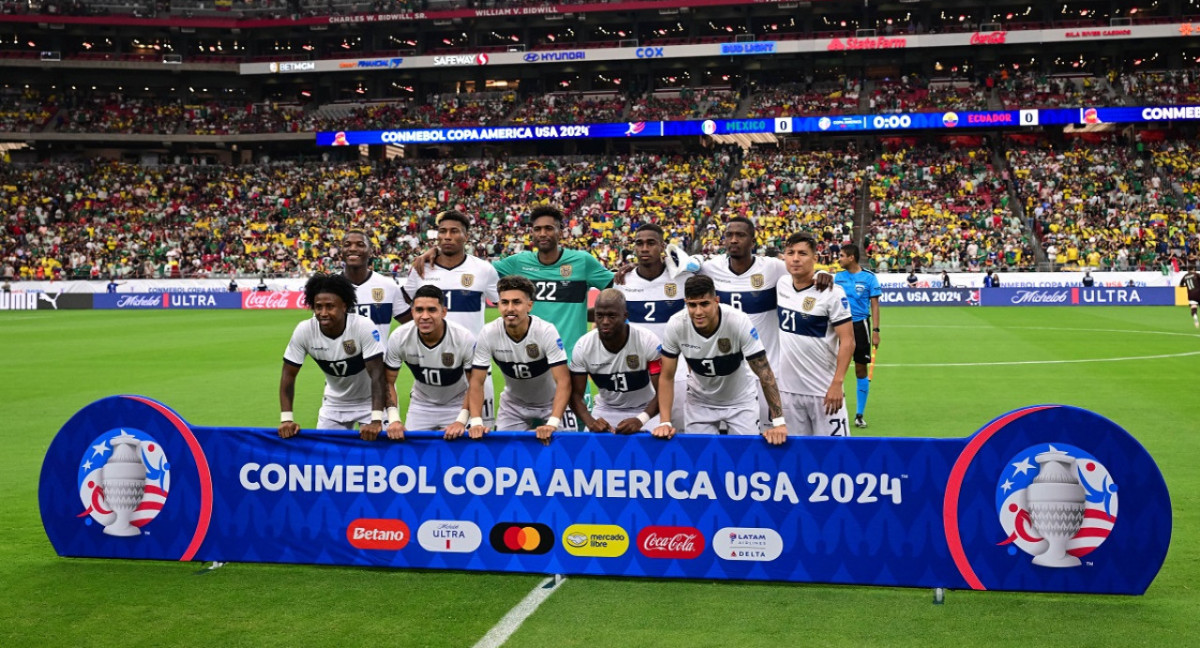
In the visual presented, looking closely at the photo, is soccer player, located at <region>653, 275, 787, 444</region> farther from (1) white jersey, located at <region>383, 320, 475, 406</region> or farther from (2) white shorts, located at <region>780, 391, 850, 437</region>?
(1) white jersey, located at <region>383, 320, 475, 406</region>

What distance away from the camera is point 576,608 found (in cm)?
561

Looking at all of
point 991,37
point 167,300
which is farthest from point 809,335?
point 991,37

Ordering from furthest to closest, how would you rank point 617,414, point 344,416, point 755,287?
point 755,287
point 344,416
point 617,414

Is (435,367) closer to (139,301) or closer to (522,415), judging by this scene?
(522,415)

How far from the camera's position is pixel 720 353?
6809 millimetres

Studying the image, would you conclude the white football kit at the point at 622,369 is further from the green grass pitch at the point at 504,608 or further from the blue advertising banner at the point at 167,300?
the blue advertising banner at the point at 167,300

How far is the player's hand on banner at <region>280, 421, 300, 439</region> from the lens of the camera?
6.34 metres

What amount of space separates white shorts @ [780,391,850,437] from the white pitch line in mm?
2961

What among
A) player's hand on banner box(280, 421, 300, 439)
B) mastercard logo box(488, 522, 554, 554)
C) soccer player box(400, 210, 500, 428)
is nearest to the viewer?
mastercard logo box(488, 522, 554, 554)

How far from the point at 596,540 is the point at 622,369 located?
57.8 inches

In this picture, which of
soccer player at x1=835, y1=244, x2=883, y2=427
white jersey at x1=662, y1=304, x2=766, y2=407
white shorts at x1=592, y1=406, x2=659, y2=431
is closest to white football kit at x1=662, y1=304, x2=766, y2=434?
white jersey at x1=662, y1=304, x2=766, y2=407

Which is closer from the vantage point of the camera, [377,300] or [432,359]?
[432,359]

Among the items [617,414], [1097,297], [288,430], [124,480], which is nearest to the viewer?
[288,430]

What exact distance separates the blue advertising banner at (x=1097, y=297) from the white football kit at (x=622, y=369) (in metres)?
34.1
